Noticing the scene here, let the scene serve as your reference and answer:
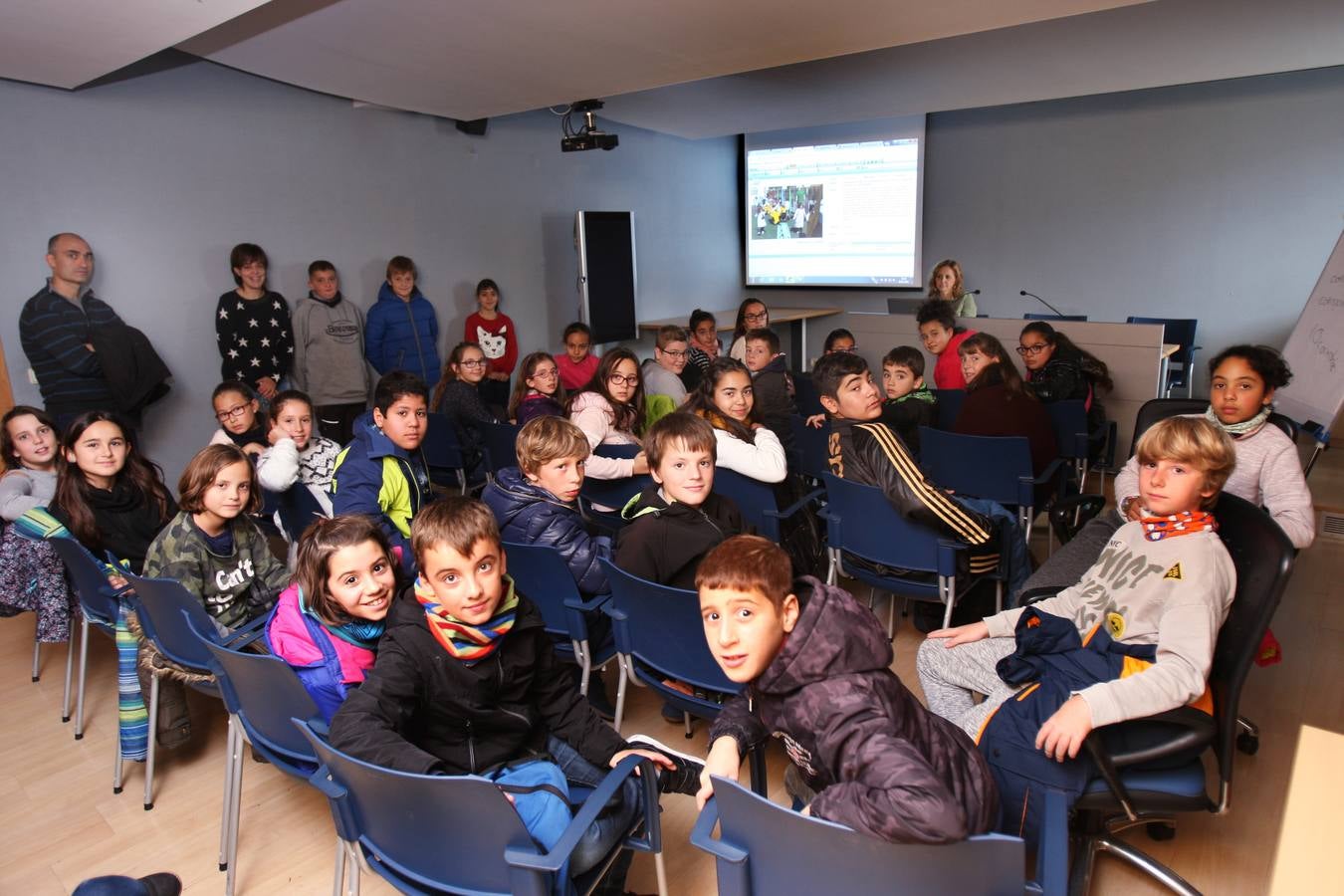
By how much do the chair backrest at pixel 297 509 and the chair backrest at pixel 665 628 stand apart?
4.95 ft

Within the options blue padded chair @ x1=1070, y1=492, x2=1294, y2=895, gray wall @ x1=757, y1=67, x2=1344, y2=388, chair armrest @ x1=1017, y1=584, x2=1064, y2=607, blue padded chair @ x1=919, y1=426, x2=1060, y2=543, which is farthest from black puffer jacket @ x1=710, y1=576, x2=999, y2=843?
gray wall @ x1=757, y1=67, x2=1344, y2=388

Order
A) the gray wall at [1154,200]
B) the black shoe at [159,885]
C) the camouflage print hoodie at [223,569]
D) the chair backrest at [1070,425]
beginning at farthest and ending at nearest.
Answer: the gray wall at [1154,200]
the chair backrest at [1070,425]
the camouflage print hoodie at [223,569]
the black shoe at [159,885]

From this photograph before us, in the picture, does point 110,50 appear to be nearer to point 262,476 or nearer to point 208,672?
point 262,476

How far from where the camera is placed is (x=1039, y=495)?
3.44 m

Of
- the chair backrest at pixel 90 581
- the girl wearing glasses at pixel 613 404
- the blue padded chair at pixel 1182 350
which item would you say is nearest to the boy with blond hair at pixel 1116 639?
the girl wearing glasses at pixel 613 404

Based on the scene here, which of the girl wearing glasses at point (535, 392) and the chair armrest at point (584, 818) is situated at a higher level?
the girl wearing glasses at point (535, 392)

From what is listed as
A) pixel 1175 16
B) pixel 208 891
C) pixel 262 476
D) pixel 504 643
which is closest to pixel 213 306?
pixel 262 476

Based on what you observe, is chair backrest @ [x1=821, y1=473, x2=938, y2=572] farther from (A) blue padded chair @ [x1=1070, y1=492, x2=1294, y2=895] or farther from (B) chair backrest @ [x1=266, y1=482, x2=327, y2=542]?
(B) chair backrest @ [x1=266, y1=482, x2=327, y2=542]

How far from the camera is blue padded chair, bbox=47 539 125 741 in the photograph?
2.38m

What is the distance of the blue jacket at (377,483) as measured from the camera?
8.83 feet

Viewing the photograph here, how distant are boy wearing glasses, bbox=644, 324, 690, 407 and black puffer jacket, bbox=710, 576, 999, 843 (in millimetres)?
3086

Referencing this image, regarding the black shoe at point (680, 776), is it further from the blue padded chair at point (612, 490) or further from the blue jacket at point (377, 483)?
the blue padded chair at point (612, 490)

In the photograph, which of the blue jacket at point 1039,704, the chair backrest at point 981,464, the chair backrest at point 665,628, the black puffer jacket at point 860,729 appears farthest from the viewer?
the chair backrest at point 981,464

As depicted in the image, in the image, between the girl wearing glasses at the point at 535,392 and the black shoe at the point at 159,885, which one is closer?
the black shoe at the point at 159,885
